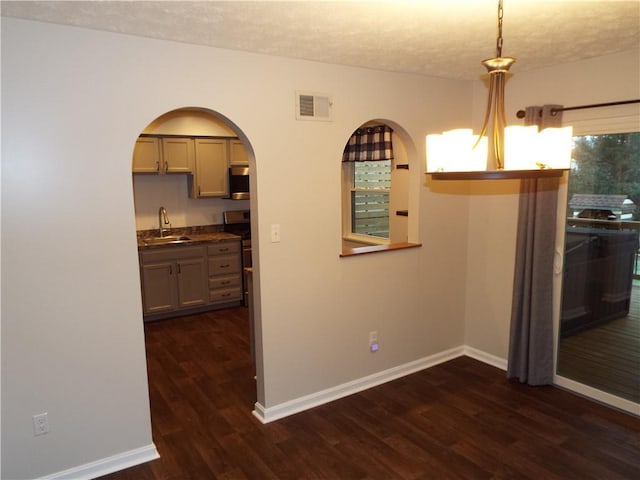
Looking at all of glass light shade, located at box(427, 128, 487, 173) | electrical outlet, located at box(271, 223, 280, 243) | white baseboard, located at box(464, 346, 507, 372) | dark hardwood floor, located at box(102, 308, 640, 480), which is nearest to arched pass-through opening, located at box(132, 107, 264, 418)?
dark hardwood floor, located at box(102, 308, 640, 480)

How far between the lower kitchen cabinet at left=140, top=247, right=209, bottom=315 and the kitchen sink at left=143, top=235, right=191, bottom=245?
0.36ft

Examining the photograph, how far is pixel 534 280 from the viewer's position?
3666mm

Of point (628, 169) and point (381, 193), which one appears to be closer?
point (628, 169)

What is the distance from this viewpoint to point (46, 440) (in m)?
2.58

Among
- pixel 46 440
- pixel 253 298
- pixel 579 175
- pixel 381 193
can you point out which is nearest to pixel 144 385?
pixel 46 440

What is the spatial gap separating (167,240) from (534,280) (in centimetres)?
411

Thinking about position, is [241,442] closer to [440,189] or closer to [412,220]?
[412,220]

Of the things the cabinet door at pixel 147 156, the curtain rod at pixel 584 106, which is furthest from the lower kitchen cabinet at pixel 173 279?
the curtain rod at pixel 584 106

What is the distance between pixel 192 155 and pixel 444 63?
3.39 meters

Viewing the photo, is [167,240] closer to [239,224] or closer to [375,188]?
[239,224]

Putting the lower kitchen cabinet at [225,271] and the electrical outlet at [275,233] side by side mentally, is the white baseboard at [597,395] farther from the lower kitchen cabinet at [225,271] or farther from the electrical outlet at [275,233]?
the lower kitchen cabinet at [225,271]

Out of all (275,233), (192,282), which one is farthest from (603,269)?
(192,282)

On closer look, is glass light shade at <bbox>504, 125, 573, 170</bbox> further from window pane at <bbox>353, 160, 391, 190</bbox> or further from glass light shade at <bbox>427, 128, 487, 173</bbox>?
window pane at <bbox>353, 160, 391, 190</bbox>

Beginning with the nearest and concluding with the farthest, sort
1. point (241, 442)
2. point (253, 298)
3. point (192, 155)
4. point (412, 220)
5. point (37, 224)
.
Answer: point (37, 224) < point (241, 442) < point (253, 298) < point (412, 220) < point (192, 155)
